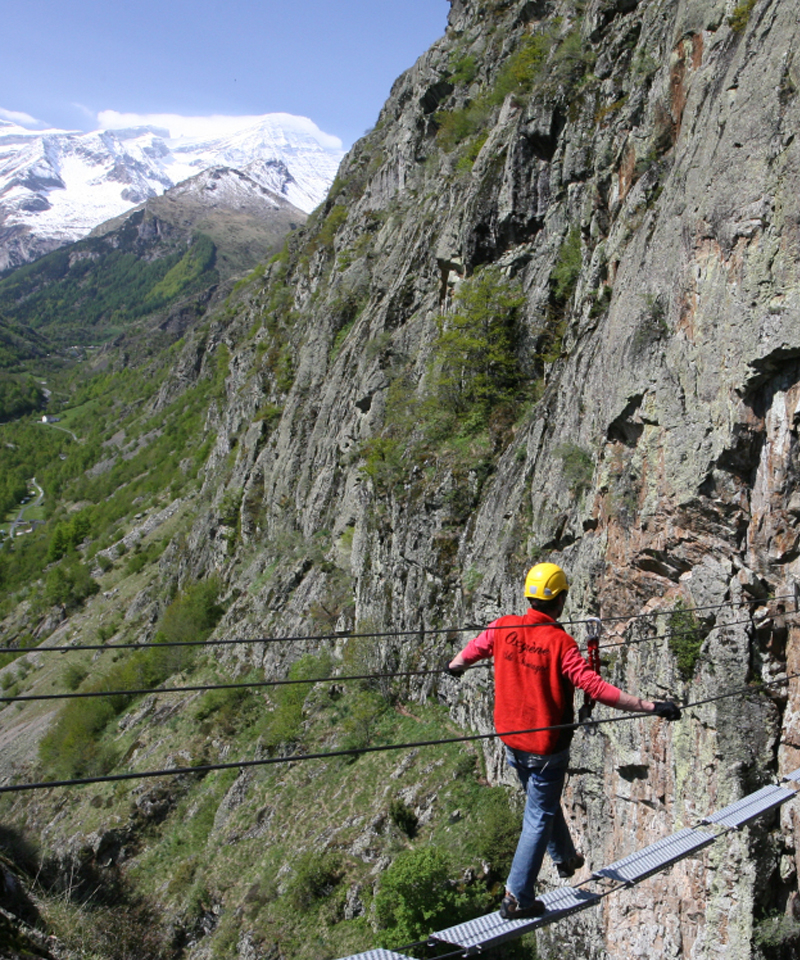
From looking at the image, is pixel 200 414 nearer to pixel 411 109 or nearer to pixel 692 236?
pixel 411 109

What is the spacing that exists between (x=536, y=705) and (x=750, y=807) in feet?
9.16

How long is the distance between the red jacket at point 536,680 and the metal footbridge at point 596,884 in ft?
3.22

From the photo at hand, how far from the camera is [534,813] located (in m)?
4.85

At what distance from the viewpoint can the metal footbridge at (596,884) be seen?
162 inches

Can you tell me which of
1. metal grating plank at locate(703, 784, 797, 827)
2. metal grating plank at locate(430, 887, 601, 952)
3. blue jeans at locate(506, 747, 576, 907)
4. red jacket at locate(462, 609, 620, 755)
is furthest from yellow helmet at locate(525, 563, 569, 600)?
metal grating plank at locate(703, 784, 797, 827)

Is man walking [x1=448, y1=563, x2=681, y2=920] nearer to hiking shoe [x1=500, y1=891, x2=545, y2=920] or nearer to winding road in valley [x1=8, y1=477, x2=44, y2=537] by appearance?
hiking shoe [x1=500, y1=891, x2=545, y2=920]

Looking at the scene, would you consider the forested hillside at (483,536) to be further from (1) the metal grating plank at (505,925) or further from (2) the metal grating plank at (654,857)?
(2) the metal grating plank at (654,857)

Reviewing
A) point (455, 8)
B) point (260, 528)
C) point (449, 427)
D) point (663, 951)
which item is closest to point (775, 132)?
point (663, 951)

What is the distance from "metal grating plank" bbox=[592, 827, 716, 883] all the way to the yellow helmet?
2017 millimetres

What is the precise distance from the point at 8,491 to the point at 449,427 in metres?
141

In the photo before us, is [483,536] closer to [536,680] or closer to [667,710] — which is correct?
[536,680]

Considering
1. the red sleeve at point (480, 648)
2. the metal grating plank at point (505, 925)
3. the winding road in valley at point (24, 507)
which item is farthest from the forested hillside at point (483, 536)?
the winding road in valley at point (24, 507)

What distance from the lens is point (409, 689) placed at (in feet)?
69.6

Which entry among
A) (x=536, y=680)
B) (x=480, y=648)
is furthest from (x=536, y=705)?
(x=480, y=648)
